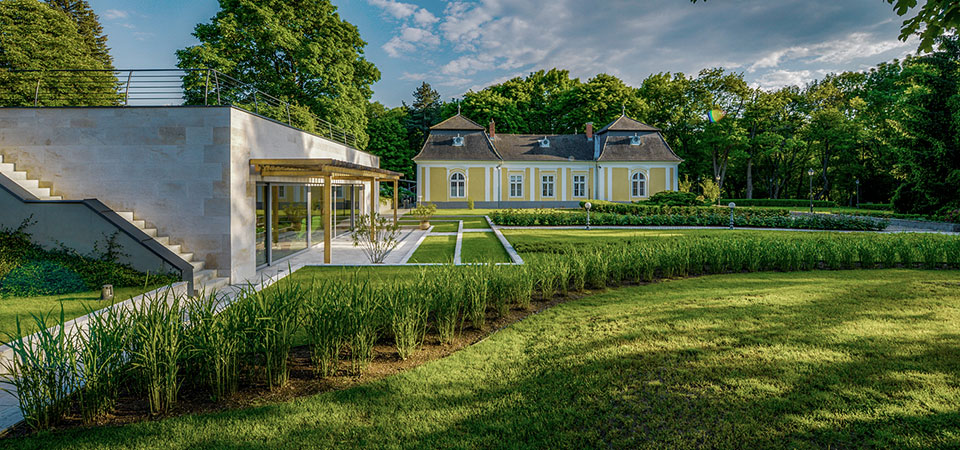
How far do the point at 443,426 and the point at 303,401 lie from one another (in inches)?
43.9

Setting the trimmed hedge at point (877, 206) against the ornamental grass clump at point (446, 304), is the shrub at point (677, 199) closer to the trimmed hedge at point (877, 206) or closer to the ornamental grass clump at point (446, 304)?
the trimmed hedge at point (877, 206)

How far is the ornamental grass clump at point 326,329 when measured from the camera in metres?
3.57

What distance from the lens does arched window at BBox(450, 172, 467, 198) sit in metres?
32.6

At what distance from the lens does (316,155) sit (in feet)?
40.5

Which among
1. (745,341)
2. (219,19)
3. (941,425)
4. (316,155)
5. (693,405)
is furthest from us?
(219,19)

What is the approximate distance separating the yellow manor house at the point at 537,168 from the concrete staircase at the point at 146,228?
81.5ft

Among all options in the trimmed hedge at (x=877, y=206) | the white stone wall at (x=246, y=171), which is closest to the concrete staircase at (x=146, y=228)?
the white stone wall at (x=246, y=171)

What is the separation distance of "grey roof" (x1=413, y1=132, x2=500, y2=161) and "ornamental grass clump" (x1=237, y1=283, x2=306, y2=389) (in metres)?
29.1

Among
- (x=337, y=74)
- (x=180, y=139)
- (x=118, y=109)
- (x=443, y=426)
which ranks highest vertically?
(x=337, y=74)

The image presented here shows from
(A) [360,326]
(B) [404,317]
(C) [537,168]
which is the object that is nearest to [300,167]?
(B) [404,317]

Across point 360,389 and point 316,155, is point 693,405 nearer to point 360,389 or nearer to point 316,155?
point 360,389

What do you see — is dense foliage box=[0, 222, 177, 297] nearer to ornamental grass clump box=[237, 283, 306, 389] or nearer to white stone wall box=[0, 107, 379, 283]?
white stone wall box=[0, 107, 379, 283]

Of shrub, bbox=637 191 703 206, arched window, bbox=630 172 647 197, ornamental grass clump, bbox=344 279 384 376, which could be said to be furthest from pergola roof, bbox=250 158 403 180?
arched window, bbox=630 172 647 197

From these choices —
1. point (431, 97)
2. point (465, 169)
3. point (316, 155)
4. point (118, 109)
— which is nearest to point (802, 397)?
point (118, 109)
